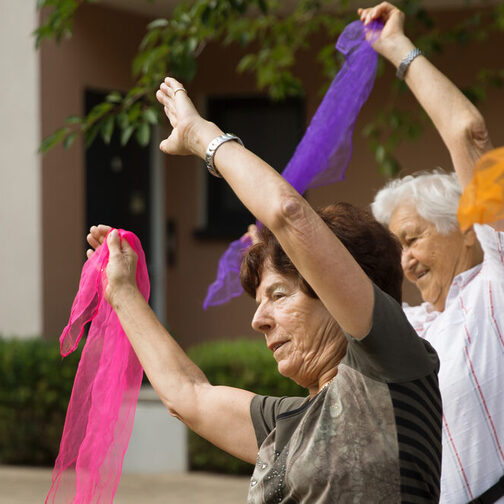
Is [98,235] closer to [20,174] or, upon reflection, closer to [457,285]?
[457,285]

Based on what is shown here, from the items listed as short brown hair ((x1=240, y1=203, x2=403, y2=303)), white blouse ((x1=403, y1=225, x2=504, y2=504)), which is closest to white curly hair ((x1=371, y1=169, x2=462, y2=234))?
white blouse ((x1=403, y1=225, x2=504, y2=504))

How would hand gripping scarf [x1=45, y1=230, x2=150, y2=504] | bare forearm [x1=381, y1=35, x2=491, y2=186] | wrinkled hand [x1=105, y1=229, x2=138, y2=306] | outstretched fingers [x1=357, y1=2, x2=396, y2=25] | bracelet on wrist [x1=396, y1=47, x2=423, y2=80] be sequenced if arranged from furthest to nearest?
outstretched fingers [x1=357, y1=2, x2=396, y2=25] → bracelet on wrist [x1=396, y1=47, x2=423, y2=80] → bare forearm [x1=381, y1=35, x2=491, y2=186] → hand gripping scarf [x1=45, y1=230, x2=150, y2=504] → wrinkled hand [x1=105, y1=229, x2=138, y2=306]

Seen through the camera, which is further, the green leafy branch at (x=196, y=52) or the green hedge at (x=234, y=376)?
the green hedge at (x=234, y=376)

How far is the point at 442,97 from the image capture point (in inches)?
108

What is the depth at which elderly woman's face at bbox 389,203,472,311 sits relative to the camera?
2941 millimetres

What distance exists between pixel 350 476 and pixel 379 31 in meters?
1.65

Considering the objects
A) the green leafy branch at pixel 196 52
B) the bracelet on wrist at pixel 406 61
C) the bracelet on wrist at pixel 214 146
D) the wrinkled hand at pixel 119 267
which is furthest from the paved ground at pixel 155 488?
the bracelet on wrist at pixel 214 146

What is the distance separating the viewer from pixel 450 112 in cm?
273

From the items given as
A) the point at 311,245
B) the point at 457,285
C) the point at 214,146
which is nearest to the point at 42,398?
the point at 457,285

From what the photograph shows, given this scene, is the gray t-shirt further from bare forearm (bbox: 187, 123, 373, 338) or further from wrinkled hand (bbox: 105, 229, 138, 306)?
wrinkled hand (bbox: 105, 229, 138, 306)

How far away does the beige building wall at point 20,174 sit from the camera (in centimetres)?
840

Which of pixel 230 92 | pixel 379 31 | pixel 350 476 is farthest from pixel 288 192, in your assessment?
pixel 230 92

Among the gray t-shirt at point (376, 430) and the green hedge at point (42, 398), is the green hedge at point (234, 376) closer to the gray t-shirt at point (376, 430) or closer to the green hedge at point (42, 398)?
the green hedge at point (42, 398)

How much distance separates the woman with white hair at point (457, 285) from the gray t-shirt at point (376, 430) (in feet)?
1.82
